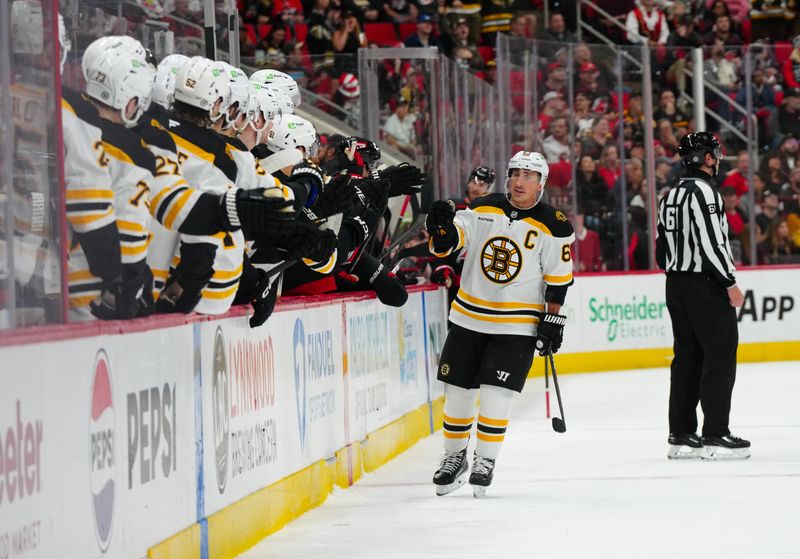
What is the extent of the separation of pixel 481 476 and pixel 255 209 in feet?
7.43

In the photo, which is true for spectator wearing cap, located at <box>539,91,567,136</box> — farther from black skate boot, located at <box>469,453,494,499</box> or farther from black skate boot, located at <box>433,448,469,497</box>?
black skate boot, located at <box>469,453,494,499</box>

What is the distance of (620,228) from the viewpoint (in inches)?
540

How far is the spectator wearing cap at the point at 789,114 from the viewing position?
559 inches

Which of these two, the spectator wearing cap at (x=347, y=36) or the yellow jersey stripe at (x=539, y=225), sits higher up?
the spectator wearing cap at (x=347, y=36)

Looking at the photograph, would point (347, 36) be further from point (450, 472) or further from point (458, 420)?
point (450, 472)

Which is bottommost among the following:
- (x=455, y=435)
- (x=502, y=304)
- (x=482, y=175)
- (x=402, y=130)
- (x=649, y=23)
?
(x=455, y=435)

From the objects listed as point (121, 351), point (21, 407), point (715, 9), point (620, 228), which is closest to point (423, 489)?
point (121, 351)

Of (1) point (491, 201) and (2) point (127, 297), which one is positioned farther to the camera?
(1) point (491, 201)

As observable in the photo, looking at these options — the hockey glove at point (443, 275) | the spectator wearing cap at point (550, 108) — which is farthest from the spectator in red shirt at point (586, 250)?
the hockey glove at point (443, 275)

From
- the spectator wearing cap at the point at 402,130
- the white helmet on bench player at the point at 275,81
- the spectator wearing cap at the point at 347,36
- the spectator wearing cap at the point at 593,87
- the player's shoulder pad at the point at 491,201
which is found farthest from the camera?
the spectator wearing cap at the point at 347,36

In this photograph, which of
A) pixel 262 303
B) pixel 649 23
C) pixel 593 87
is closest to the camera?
pixel 262 303

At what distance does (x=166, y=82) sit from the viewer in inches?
207

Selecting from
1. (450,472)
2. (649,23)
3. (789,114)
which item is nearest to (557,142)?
(789,114)

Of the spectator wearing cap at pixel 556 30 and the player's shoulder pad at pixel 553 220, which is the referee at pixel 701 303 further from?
the spectator wearing cap at pixel 556 30
